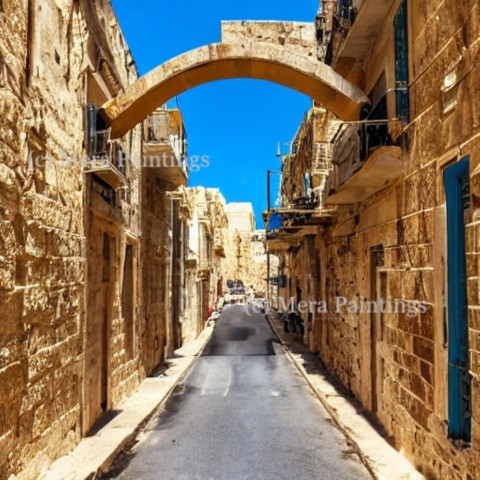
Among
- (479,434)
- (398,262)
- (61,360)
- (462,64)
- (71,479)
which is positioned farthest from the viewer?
(398,262)

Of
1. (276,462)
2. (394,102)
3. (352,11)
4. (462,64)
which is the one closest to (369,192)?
(394,102)

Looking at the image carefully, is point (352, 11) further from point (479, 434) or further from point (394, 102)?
point (479, 434)

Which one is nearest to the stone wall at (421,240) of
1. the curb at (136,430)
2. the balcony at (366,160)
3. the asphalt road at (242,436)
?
the balcony at (366,160)

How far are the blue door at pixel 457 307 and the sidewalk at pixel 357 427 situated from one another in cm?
115

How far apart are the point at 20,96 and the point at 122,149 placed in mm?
4509

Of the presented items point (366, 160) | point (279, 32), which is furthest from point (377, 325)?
point (279, 32)

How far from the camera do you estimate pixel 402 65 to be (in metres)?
6.21

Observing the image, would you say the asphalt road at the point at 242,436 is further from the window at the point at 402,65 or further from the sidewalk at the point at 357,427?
the window at the point at 402,65

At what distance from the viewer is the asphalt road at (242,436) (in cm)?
581

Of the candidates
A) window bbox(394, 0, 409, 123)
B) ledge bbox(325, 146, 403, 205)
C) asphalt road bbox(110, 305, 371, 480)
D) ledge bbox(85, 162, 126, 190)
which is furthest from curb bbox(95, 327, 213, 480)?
window bbox(394, 0, 409, 123)

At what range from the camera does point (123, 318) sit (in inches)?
373

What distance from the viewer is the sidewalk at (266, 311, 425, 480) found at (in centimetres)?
566

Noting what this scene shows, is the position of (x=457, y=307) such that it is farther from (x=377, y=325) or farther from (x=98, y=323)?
(x=98, y=323)

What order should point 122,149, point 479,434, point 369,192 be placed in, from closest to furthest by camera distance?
point 479,434, point 369,192, point 122,149
